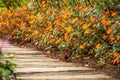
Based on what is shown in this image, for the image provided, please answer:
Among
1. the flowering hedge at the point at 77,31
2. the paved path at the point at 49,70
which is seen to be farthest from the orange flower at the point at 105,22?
the paved path at the point at 49,70

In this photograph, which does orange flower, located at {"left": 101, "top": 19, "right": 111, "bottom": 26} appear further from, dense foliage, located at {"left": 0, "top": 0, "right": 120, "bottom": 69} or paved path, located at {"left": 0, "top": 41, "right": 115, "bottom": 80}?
paved path, located at {"left": 0, "top": 41, "right": 115, "bottom": 80}

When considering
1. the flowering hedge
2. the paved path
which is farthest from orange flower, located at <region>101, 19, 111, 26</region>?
the paved path

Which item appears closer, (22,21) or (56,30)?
(56,30)

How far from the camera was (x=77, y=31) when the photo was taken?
712cm

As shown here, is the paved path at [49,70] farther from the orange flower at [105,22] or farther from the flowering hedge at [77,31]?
the orange flower at [105,22]

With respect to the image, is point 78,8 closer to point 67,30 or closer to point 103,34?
point 67,30

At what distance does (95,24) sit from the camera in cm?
662

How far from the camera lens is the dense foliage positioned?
6.24 metres

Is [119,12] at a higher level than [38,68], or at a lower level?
higher

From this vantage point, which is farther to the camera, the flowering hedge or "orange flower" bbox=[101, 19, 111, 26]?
"orange flower" bbox=[101, 19, 111, 26]

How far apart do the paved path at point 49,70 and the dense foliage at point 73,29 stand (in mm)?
398

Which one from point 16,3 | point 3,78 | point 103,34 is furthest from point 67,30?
point 16,3

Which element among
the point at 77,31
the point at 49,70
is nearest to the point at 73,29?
the point at 77,31

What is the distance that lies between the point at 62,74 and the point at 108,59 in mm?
899
